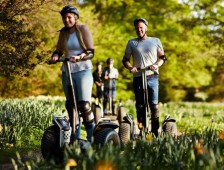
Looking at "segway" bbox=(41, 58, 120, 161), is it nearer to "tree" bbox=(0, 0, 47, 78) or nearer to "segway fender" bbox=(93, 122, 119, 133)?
"segway fender" bbox=(93, 122, 119, 133)

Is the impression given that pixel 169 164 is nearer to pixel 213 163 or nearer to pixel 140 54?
pixel 213 163

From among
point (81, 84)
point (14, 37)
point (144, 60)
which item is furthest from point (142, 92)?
point (14, 37)

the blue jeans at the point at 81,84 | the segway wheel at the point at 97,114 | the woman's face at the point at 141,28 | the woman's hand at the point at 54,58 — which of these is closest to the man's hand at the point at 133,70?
the woman's face at the point at 141,28

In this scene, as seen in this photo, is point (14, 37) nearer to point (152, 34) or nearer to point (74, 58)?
point (74, 58)

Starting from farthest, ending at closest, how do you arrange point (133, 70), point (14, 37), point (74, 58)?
1. point (14, 37)
2. point (133, 70)
3. point (74, 58)

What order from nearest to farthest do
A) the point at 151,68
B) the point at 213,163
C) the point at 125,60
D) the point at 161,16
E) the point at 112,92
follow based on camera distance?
the point at 213,163 < the point at 151,68 < the point at 125,60 < the point at 112,92 < the point at 161,16

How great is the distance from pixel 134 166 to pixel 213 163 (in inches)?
26.3

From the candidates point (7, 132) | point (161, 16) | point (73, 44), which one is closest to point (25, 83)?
point (161, 16)

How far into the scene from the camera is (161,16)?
23.6 metres

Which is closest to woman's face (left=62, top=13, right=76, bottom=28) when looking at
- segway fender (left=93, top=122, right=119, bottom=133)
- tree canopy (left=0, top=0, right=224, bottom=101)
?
segway fender (left=93, top=122, right=119, bottom=133)

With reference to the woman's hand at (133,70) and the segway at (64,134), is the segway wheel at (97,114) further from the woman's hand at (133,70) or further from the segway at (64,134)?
the segway at (64,134)

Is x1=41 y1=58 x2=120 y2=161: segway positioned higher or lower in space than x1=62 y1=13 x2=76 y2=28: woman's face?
lower

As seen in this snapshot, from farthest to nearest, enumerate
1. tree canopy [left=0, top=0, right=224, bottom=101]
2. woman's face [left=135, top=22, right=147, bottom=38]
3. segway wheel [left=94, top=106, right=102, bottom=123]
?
tree canopy [left=0, top=0, right=224, bottom=101] < segway wheel [left=94, top=106, right=102, bottom=123] < woman's face [left=135, top=22, right=147, bottom=38]

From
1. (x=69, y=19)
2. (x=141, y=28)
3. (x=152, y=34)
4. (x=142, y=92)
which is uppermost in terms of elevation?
(x=152, y=34)
